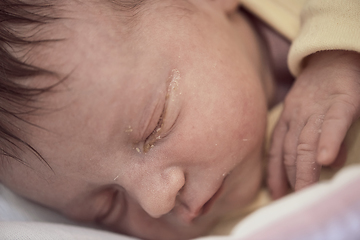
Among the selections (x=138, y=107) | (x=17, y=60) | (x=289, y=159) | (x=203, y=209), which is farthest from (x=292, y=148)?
(x=17, y=60)

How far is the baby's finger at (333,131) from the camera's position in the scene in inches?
25.2

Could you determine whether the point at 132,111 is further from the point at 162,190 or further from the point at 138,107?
the point at 162,190

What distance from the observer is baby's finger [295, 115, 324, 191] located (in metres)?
0.75

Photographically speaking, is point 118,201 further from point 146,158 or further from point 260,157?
point 260,157

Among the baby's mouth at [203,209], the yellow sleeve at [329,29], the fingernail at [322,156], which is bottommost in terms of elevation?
the baby's mouth at [203,209]

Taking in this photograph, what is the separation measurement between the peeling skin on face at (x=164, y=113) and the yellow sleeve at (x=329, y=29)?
351 mm

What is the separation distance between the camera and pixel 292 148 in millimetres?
866

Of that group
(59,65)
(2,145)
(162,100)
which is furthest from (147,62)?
(2,145)

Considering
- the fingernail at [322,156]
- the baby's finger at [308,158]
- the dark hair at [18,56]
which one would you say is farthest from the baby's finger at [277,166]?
the dark hair at [18,56]

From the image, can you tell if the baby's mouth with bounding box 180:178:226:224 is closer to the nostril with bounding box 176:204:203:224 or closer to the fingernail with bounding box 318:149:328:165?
the nostril with bounding box 176:204:203:224

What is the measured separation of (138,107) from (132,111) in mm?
17

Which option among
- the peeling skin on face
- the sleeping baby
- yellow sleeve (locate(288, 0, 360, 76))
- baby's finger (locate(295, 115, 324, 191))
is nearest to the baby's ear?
the sleeping baby

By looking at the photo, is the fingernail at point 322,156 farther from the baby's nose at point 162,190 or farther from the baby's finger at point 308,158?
the baby's nose at point 162,190

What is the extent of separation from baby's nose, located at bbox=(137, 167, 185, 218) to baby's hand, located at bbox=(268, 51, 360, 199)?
281 millimetres
